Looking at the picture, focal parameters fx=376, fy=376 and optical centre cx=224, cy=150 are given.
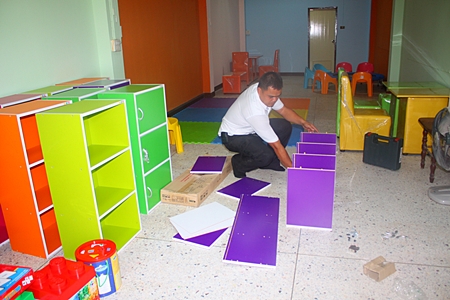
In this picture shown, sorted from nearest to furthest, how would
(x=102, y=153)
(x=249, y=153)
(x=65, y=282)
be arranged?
(x=65, y=282)
(x=102, y=153)
(x=249, y=153)

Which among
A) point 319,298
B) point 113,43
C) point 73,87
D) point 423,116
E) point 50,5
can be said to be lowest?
point 319,298

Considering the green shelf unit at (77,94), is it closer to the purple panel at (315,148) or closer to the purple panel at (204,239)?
the purple panel at (204,239)

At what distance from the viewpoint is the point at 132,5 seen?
4.80 meters

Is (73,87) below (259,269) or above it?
above

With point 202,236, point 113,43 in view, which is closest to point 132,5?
point 113,43

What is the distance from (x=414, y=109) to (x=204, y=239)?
2.68m

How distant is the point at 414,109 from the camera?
12.7 ft

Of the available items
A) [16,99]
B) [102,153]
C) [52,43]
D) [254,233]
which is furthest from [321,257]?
[52,43]

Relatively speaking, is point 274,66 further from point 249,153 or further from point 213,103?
point 249,153

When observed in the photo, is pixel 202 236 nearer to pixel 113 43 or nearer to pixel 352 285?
pixel 352 285

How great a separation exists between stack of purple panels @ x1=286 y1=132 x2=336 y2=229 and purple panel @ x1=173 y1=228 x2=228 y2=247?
1.70 ft

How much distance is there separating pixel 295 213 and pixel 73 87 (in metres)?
2.05

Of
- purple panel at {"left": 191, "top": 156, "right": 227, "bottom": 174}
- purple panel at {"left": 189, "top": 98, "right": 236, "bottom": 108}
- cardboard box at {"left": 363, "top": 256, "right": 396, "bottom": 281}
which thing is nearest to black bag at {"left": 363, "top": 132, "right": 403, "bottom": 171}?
purple panel at {"left": 191, "top": 156, "right": 227, "bottom": 174}

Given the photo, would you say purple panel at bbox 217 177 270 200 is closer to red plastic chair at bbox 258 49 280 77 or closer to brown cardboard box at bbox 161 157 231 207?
brown cardboard box at bbox 161 157 231 207
